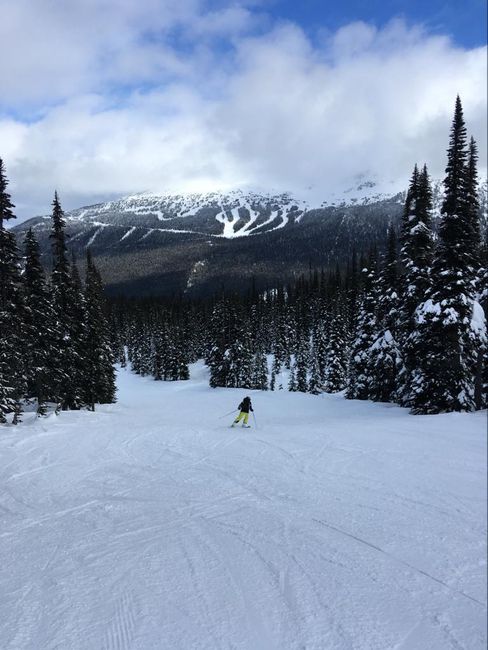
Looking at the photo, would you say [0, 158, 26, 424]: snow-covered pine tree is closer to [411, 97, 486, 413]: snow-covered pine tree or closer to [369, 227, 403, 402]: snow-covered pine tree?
[411, 97, 486, 413]: snow-covered pine tree

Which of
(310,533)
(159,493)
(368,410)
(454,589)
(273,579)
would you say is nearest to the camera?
(454,589)

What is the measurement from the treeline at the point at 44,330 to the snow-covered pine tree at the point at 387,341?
806 inches

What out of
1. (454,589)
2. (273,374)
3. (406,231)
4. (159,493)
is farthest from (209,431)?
(273,374)

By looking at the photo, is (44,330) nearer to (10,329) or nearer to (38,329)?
(38,329)

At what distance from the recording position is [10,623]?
5.54 meters

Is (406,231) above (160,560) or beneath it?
above

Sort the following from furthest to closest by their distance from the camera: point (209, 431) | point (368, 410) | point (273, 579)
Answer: point (368, 410), point (209, 431), point (273, 579)

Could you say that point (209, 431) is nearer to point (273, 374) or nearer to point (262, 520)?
point (262, 520)

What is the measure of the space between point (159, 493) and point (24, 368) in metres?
16.3

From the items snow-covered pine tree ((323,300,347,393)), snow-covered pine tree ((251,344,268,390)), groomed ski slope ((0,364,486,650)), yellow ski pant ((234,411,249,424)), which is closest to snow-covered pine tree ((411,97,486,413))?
groomed ski slope ((0,364,486,650))

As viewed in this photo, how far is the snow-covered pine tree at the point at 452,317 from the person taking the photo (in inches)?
780

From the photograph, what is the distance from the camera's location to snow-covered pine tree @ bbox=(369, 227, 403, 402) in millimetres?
29125

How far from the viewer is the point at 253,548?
7.03 meters

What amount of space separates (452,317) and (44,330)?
21925 millimetres
